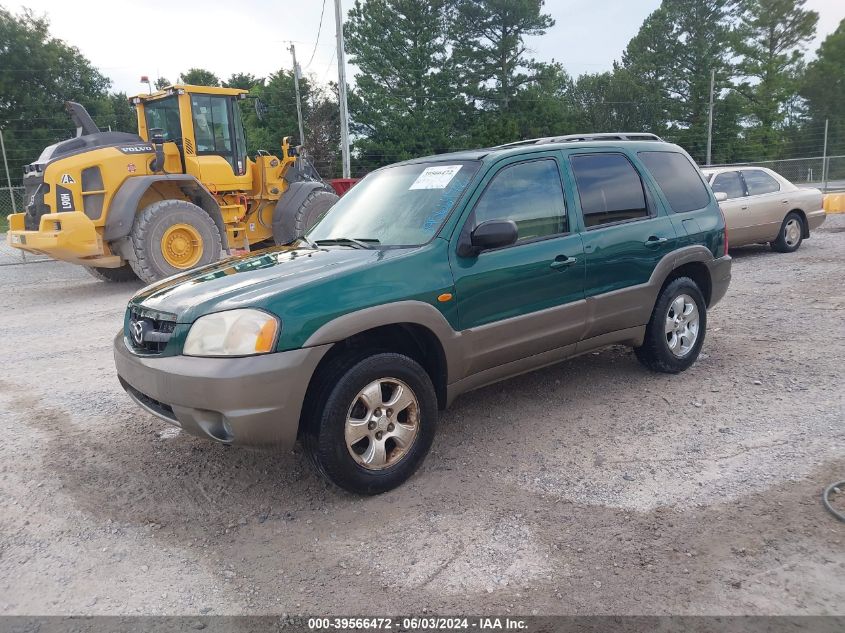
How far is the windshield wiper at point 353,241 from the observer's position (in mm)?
4035

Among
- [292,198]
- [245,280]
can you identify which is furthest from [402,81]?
[245,280]

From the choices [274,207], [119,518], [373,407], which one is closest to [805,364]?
[373,407]

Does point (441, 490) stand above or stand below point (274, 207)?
below

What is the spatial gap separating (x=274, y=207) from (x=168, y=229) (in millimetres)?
2574

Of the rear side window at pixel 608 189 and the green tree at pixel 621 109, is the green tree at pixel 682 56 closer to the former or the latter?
the green tree at pixel 621 109

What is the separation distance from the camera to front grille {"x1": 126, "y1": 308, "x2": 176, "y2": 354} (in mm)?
3391

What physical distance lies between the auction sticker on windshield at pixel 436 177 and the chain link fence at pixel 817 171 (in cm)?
3209

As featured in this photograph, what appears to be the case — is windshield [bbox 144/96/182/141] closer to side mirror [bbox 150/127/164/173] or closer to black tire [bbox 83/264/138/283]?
side mirror [bbox 150/127/164/173]

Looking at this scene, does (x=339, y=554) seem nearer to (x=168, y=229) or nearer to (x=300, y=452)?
(x=300, y=452)

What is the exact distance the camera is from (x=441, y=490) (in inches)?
141

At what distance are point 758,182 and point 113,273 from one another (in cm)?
1110

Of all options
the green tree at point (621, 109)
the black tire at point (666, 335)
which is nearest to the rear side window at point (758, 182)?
the black tire at point (666, 335)

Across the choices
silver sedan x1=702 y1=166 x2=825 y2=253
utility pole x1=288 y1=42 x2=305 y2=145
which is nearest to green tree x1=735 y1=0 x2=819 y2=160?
utility pole x1=288 y1=42 x2=305 y2=145

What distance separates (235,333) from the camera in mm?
3158
